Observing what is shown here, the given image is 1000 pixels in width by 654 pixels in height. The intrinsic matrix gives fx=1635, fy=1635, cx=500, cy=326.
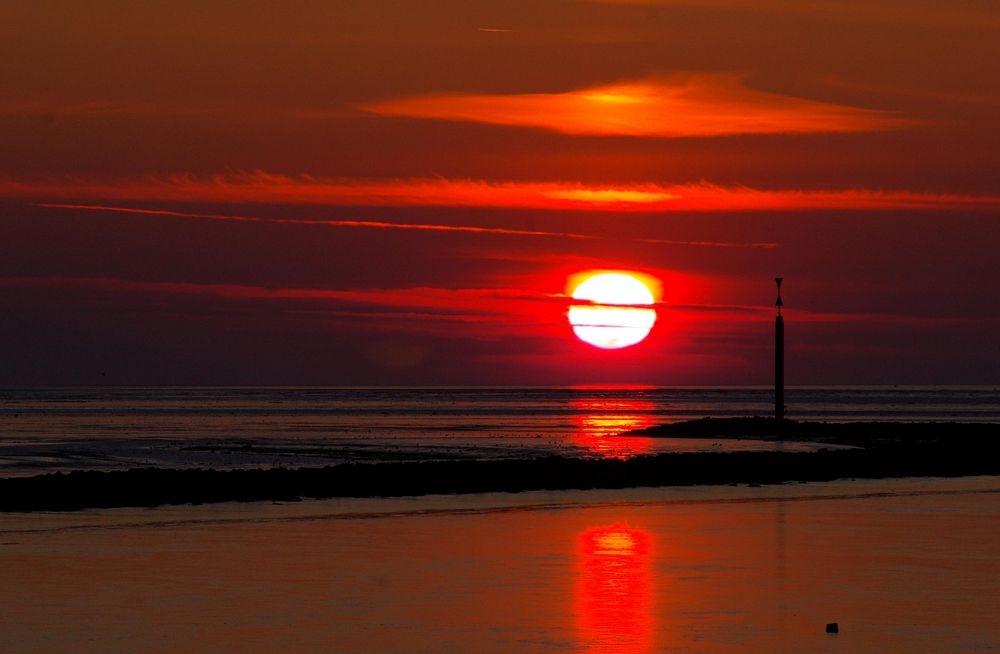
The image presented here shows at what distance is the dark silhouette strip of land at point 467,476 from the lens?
103ft

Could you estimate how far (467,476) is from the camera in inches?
1452

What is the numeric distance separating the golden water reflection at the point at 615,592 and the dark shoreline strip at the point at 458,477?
10.5 meters

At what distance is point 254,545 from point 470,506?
28.6 feet

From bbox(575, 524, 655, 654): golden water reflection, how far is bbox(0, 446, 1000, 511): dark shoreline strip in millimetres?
10489

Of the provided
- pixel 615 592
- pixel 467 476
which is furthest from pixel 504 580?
pixel 467 476

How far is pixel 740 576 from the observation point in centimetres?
1848

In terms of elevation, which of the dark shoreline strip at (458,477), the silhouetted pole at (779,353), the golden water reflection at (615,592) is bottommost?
the golden water reflection at (615,592)

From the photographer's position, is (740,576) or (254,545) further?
(254,545)

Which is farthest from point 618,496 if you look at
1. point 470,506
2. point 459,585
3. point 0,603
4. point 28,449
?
point 28,449

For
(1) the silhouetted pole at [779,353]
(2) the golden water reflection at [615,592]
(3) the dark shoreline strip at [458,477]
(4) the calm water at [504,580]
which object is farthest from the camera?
(1) the silhouetted pole at [779,353]

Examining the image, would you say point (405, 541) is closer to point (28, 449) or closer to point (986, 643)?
point (986, 643)

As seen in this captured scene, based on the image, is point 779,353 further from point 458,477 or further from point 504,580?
point 504,580

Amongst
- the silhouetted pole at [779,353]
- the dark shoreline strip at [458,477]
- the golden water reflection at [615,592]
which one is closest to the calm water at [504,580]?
the golden water reflection at [615,592]

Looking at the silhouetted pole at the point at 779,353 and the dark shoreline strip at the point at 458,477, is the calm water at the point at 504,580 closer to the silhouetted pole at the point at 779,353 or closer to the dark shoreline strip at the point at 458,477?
the dark shoreline strip at the point at 458,477
